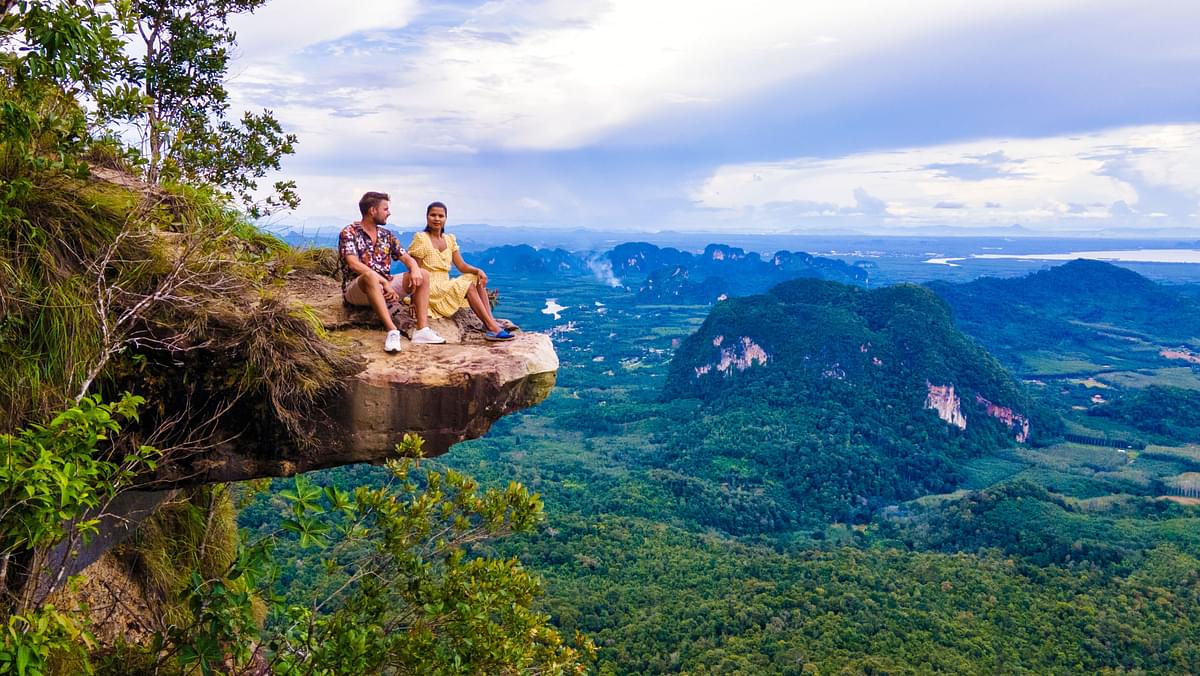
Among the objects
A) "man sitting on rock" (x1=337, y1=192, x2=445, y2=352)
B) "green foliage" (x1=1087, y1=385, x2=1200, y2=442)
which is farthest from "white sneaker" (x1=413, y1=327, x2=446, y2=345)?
"green foliage" (x1=1087, y1=385, x2=1200, y2=442)

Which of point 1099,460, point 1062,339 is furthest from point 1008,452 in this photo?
point 1062,339

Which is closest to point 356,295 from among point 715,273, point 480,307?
point 480,307

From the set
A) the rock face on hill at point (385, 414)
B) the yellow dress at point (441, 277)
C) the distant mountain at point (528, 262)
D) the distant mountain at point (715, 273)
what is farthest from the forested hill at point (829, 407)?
the distant mountain at point (528, 262)

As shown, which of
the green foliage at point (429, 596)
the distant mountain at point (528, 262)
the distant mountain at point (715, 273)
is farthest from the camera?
the distant mountain at point (528, 262)

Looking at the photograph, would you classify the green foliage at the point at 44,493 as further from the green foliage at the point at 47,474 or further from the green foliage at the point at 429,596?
the green foliage at the point at 429,596

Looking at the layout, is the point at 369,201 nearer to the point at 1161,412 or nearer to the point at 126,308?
the point at 126,308

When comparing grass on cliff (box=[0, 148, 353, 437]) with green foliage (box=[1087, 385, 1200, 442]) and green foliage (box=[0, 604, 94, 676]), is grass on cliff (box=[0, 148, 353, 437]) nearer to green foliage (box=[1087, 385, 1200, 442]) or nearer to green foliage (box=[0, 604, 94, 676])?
green foliage (box=[0, 604, 94, 676])
